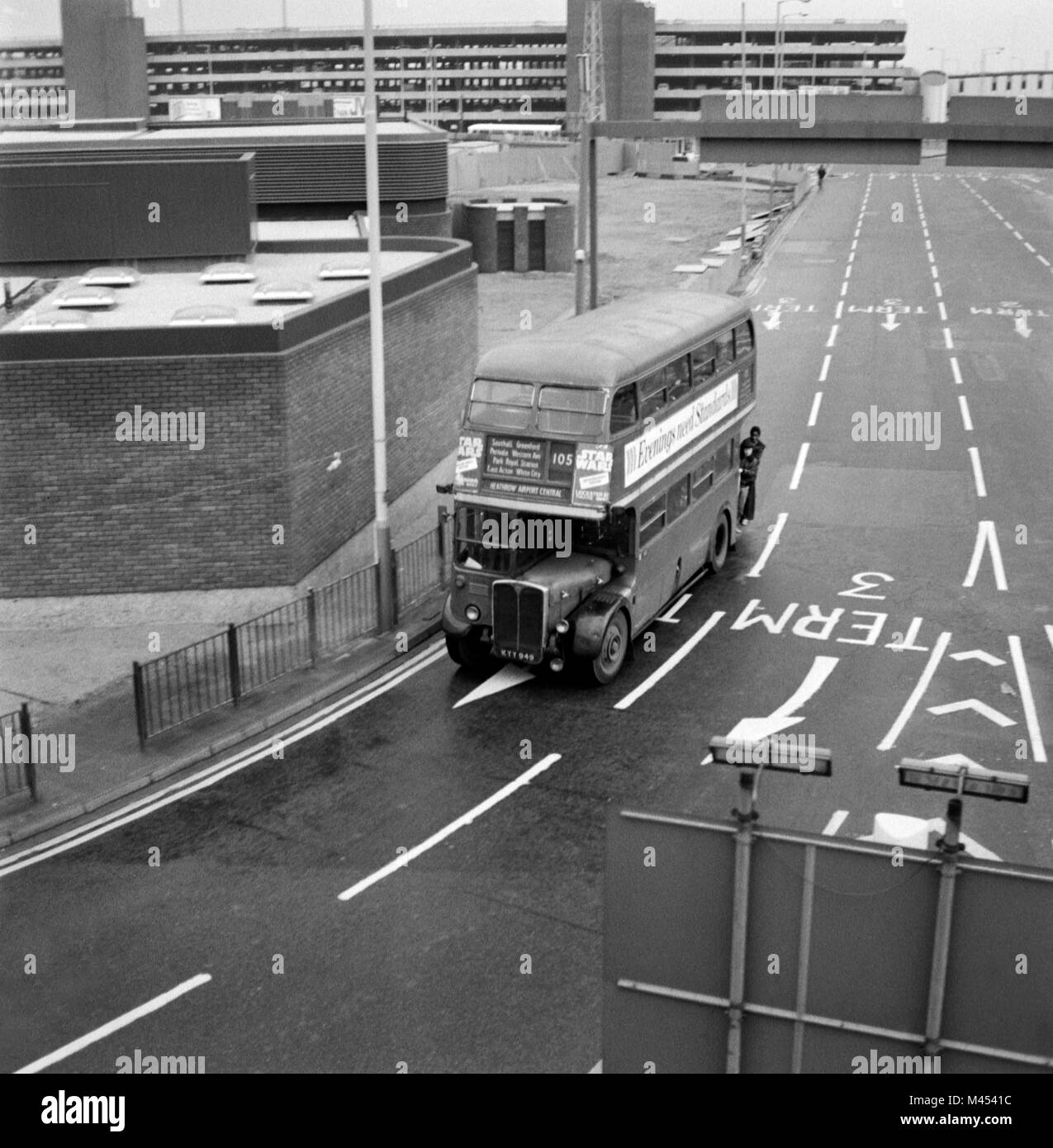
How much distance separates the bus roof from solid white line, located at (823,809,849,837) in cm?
654

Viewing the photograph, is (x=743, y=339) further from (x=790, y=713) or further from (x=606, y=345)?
(x=790, y=713)

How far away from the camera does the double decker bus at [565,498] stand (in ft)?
63.4

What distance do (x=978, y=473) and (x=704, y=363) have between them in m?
10.3

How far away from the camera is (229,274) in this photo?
2847cm

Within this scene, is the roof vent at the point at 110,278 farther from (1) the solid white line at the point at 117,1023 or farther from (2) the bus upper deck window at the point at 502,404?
(1) the solid white line at the point at 117,1023

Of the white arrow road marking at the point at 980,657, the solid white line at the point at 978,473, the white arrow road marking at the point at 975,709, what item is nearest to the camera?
the white arrow road marking at the point at 975,709

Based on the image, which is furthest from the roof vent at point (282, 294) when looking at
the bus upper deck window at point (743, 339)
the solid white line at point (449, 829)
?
the solid white line at point (449, 829)

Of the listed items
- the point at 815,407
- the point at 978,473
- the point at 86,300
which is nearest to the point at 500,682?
the point at 86,300

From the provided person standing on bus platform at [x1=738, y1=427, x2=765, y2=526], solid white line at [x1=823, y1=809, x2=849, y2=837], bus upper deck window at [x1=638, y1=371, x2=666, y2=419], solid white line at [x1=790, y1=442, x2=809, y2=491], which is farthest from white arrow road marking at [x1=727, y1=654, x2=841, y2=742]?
solid white line at [x1=790, y1=442, x2=809, y2=491]

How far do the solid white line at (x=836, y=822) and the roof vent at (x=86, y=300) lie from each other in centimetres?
1568

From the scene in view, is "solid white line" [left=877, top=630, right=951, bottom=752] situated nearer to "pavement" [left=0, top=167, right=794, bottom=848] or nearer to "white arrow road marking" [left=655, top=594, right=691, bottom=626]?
"white arrow road marking" [left=655, top=594, right=691, bottom=626]

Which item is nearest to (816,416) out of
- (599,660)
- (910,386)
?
(910,386)

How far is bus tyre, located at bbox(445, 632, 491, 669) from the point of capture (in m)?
20.3

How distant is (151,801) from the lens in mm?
16703
